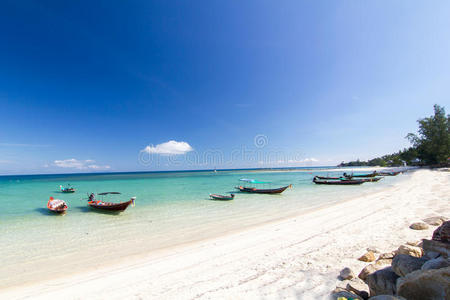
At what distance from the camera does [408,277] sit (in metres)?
2.41

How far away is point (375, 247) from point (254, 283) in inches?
148

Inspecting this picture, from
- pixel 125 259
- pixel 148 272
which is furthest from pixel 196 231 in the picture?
pixel 148 272

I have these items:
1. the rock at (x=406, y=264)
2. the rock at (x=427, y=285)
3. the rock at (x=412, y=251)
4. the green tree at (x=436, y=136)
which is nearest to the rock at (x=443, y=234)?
the rock at (x=412, y=251)

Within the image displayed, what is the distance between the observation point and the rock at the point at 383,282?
2.73 meters

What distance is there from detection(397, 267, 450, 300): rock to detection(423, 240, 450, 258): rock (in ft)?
4.10

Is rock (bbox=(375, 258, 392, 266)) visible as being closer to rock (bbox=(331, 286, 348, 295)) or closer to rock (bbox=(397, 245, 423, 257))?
rock (bbox=(397, 245, 423, 257))

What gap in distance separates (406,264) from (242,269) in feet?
10.6

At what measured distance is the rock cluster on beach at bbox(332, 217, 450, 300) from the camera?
2.23 metres

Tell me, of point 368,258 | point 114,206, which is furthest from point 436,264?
point 114,206

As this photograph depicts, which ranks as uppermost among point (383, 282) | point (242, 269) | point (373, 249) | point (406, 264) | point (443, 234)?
point (443, 234)

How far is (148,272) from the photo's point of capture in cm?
484

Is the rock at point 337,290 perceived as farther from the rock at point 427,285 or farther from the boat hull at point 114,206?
the boat hull at point 114,206

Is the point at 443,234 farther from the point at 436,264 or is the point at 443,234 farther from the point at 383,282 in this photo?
the point at 383,282

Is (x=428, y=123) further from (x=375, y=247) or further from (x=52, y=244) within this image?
(x=52, y=244)
